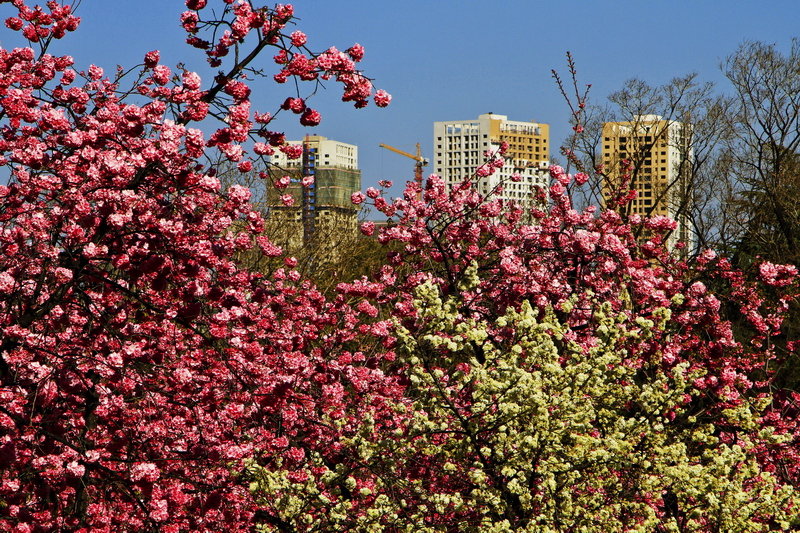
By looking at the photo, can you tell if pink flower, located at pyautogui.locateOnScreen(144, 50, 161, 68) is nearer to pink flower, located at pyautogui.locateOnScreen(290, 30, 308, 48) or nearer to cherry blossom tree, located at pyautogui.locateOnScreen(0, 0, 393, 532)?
cherry blossom tree, located at pyautogui.locateOnScreen(0, 0, 393, 532)

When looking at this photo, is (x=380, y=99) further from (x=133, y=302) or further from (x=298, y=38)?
(x=133, y=302)

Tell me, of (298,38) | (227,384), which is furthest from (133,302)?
(298,38)

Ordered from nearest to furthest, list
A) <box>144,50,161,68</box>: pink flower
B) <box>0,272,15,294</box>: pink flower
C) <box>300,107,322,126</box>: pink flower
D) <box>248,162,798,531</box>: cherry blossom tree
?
1. <box>248,162,798,531</box>: cherry blossom tree
2. <box>0,272,15,294</box>: pink flower
3. <box>300,107,322,126</box>: pink flower
4. <box>144,50,161,68</box>: pink flower

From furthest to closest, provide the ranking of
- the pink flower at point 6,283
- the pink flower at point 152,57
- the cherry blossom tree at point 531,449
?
the pink flower at point 152,57 < the pink flower at point 6,283 < the cherry blossom tree at point 531,449

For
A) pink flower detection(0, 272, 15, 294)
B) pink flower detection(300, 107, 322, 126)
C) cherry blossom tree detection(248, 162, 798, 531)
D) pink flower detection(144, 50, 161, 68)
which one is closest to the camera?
cherry blossom tree detection(248, 162, 798, 531)

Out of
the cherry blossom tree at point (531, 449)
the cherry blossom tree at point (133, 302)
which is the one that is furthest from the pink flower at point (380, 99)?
the cherry blossom tree at point (531, 449)

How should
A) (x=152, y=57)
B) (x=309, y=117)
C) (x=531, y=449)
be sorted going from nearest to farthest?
(x=531, y=449)
(x=309, y=117)
(x=152, y=57)

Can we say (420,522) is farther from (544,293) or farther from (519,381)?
(544,293)

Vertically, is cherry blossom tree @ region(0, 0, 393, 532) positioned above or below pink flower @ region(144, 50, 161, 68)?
below

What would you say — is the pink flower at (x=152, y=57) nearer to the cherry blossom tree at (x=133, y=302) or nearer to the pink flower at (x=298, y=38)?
the cherry blossom tree at (x=133, y=302)

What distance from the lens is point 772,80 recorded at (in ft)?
101

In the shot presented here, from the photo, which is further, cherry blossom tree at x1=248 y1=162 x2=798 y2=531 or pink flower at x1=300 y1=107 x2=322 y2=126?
pink flower at x1=300 y1=107 x2=322 y2=126

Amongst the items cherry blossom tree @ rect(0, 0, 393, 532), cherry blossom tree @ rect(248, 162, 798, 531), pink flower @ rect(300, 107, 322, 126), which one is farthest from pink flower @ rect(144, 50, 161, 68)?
cherry blossom tree @ rect(248, 162, 798, 531)

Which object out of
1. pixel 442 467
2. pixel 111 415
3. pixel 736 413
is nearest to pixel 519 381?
pixel 442 467
